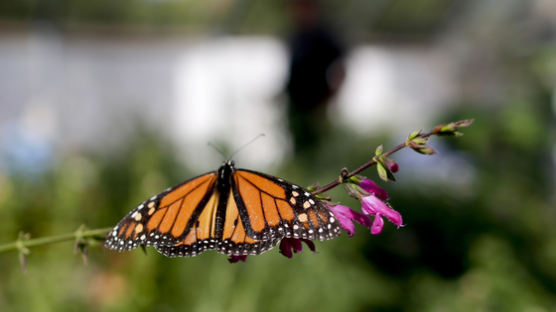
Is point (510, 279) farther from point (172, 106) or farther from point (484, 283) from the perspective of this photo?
point (172, 106)

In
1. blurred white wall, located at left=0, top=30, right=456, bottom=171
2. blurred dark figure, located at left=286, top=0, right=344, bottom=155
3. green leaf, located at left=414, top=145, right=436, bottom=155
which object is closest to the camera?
green leaf, located at left=414, top=145, right=436, bottom=155

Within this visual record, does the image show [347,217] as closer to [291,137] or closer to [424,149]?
[424,149]

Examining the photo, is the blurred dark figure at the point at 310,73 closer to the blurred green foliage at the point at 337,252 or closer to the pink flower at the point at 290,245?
the blurred green foliage at the point at 337,252

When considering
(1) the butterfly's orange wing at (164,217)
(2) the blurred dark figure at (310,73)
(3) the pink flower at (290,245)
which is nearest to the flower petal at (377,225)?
(3) the pink flower at (290,245)

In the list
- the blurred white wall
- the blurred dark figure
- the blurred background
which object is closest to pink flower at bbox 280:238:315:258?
the blurred background

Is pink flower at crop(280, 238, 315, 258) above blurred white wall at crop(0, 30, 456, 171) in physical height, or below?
below

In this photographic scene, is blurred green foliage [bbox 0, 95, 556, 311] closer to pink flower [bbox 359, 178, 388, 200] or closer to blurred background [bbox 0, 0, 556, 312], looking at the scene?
blurred background [bbox 0, 0, 556, 312]

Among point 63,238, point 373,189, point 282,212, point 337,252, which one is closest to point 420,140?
point 373,189
